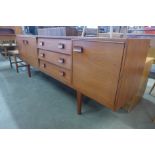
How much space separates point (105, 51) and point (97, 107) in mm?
874

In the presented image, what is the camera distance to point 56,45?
1396mm

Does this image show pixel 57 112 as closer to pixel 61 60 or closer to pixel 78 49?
pixel 61 60

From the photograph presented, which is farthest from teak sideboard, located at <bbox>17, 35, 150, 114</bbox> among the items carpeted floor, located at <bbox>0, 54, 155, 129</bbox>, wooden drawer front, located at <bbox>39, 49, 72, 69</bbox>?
carpeted floor, located at <bbox>0, 54, 155, 129</bbox>

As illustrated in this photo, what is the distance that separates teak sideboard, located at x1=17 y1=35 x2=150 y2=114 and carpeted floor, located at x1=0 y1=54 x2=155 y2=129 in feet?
0.58

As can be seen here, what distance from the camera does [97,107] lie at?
5.27ft

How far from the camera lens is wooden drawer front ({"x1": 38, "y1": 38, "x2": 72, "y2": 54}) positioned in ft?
4.08

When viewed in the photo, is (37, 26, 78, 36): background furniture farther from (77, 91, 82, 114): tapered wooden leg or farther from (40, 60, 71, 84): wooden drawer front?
(77, 91, 82, 114): tapered wooden leg

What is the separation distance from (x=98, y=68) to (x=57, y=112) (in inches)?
30.0

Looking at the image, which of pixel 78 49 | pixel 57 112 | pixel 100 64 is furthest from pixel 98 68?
pixel 57 112

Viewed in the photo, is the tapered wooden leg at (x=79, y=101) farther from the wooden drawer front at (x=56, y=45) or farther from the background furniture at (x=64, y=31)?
the background furniture at (x=64, y=31)

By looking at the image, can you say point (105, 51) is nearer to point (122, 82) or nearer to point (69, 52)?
point (122, 82)

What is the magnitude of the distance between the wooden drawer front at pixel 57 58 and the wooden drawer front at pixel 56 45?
0.16 ft

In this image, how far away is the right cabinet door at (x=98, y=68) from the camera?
2.89ft
